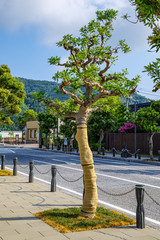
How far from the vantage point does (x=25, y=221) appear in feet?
21.3

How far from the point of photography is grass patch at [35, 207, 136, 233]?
6195mm

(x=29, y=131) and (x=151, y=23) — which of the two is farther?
(x=29, y=131)

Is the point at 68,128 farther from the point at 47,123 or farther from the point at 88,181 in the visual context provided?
the point at 88,181

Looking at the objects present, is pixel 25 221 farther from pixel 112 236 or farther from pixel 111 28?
pixel 111 28

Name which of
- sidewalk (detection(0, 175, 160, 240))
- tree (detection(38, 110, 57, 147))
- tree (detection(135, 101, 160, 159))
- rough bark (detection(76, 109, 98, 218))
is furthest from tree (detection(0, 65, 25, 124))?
tree (detection(38, 110, 57, 147))

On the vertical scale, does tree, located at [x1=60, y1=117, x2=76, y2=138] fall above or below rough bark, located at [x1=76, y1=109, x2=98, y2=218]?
above

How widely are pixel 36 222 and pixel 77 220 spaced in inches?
37.4

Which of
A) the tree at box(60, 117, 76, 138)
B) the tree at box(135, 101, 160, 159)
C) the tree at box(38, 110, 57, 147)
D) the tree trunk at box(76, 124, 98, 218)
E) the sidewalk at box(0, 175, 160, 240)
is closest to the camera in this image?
the sidewalk at box(0, 175, 160, 240)

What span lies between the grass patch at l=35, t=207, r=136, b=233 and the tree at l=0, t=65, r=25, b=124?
9.99m

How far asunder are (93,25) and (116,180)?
789cm

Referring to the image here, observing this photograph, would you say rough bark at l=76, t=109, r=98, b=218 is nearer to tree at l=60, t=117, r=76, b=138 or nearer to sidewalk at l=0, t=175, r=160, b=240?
sidewalk at l=0, t=175, r=160, b=240

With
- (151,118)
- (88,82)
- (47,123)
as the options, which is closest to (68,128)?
(47,123)

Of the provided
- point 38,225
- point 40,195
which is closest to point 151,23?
point 38,225

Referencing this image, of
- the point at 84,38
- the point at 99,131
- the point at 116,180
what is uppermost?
the point at 84,38
